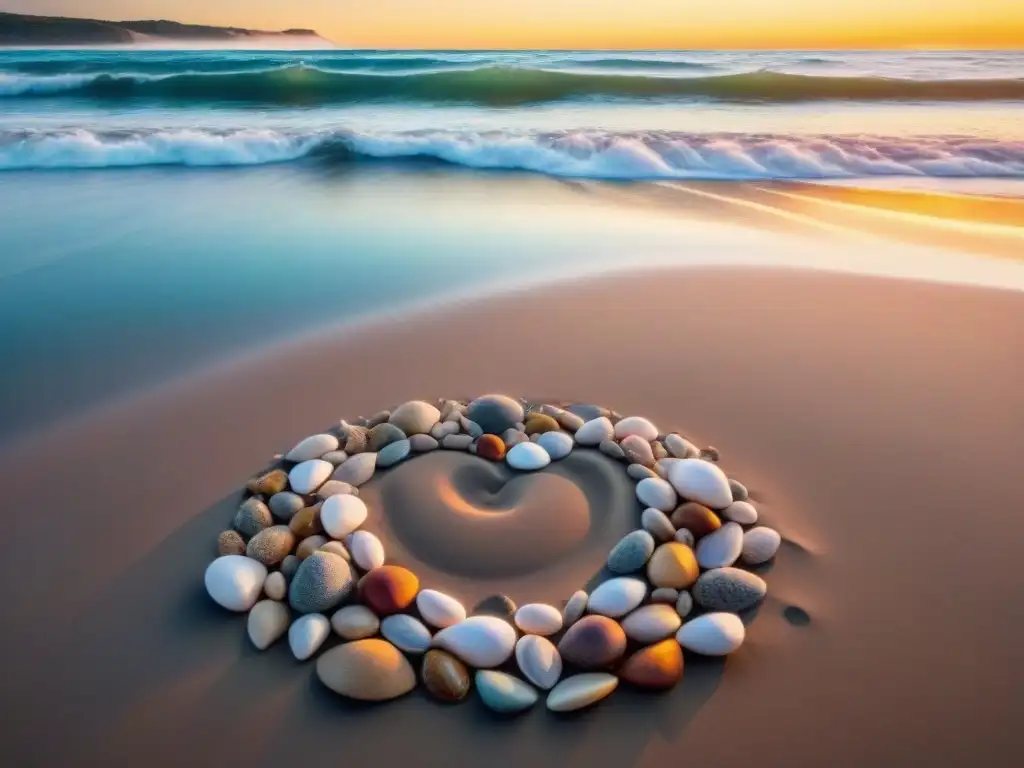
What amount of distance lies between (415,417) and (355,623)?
0.66m

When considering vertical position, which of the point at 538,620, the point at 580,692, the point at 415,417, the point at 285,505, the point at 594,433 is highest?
the point at 415,417

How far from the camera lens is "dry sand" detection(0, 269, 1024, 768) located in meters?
1.09

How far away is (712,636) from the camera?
3.94 feet

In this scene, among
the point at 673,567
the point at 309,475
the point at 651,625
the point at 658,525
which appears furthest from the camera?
the point at 309,475

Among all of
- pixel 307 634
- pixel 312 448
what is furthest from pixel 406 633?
pixel 312 448

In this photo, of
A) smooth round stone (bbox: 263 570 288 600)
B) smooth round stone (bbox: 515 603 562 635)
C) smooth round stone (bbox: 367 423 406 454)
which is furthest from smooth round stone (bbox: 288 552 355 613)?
smooth round stone (bbox: 367 423 406 454)

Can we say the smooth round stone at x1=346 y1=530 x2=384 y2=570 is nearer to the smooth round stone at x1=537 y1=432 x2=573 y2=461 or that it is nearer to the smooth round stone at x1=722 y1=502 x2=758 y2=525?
the smooth round stone at x1=537 y1=432 x2=573 y2=461

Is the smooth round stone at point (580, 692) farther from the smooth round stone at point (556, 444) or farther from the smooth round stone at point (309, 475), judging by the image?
the smooth round stone at point (309, 475)

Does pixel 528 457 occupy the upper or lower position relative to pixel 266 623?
upper

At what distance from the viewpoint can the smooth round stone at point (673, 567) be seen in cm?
132

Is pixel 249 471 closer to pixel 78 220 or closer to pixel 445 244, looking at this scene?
pixel 445 244

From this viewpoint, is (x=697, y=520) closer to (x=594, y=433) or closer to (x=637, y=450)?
(x=637, y=450)

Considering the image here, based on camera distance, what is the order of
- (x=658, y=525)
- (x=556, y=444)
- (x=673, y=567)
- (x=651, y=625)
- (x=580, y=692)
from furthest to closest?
(x=556, y=444)
(x=658, y=525)
(x=673, y=567)
(x=651, y=625)
(x=580, y=692)

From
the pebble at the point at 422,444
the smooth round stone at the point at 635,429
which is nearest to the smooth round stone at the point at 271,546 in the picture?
the pebble at the point at 422,444
